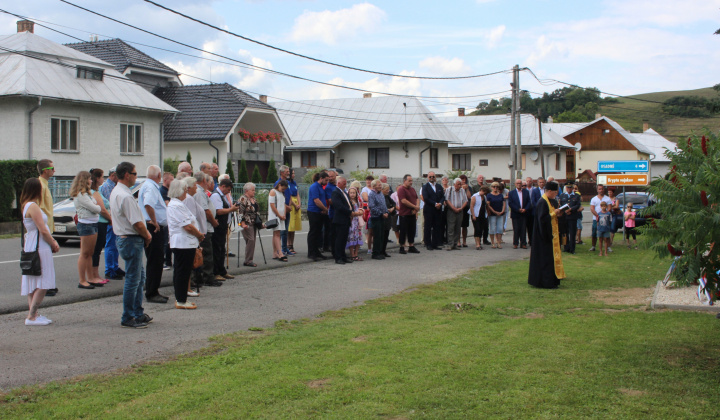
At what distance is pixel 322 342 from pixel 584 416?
3.13 meters

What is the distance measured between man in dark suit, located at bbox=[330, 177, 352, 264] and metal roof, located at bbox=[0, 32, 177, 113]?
58.3ft

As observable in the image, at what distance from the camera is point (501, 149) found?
57156 mm

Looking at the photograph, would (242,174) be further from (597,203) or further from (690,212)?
(690,212)

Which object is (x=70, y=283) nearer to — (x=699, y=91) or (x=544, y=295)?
(x=544, y=295)

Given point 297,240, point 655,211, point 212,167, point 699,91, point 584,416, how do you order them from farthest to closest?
1. point 699,91
2. point 297,240
3. point 212,167
4. point 655,211
5. point 584,416

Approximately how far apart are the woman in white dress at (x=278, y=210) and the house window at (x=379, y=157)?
33.8 meters

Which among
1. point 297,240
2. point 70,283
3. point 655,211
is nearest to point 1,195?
point 297,240

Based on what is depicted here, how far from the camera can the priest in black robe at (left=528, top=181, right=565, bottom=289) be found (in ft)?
38.1

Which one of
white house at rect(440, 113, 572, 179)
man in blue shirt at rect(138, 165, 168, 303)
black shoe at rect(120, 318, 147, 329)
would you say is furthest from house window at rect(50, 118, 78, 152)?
white house at rect(440, 113, 572, 179)

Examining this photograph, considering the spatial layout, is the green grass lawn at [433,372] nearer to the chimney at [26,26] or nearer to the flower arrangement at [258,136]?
the chimney at [26,26]

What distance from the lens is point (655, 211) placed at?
6070 mm

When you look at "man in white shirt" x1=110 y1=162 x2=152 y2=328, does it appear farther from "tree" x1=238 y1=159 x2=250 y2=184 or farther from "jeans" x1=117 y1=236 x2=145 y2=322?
"tree" x1=238 y1=159 x2=250 y2=184

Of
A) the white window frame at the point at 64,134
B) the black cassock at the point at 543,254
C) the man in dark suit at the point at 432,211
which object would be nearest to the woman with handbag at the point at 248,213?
the black cassock at the point at 543,254

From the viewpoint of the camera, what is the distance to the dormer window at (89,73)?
3055 cm
